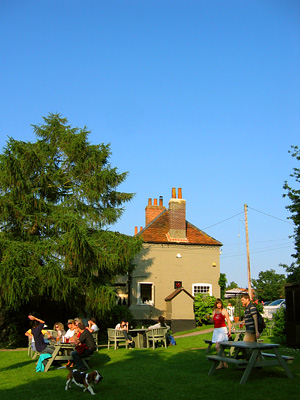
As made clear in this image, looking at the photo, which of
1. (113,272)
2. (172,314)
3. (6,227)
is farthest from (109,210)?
(172,314)

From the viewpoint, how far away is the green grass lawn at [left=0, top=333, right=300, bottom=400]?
7.84 m

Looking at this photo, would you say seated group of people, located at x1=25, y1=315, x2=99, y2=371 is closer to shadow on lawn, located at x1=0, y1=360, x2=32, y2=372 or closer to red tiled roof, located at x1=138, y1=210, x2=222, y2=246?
shadow on lawn, located at x1=0, y1=360, x2=32, y2=372

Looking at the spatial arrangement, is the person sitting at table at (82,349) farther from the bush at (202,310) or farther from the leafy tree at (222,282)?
the leafy tree at (222,282)

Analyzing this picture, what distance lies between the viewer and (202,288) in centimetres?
3052

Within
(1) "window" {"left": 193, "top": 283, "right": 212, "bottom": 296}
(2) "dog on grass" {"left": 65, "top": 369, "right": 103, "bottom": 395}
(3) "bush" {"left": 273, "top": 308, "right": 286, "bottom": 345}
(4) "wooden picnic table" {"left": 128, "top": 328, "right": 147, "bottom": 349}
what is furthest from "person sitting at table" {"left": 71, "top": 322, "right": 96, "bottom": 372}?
(1) "window" {"left": 193, "top": 283, "right": 212, "bottom": 296}

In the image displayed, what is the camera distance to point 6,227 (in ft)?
66.7

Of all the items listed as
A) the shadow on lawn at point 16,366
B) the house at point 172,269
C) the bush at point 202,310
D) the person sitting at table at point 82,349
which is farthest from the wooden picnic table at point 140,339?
the bush at point 202,310

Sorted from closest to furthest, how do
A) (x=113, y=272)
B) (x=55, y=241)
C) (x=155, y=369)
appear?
(x=155, y=369)
(x=55, y=241)
(x=113, y=272)

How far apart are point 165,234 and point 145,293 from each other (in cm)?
428

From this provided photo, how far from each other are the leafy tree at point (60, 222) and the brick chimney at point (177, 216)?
8.13 metres

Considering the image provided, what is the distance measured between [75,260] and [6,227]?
13.3 ft

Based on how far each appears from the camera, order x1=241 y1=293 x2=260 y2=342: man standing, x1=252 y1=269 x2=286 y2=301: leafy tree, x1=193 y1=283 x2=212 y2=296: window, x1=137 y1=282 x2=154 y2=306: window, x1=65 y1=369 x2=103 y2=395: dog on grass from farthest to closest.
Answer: x1=252 y1=269 x2=286 y2=301: leafy tree → x1=193 y1=283 x2=212 y2=296: window → x1=137 y1=282 x2=154 y2=306: window → x1=241 y1=293 x2=260 y2=342: man standing → x1=65 y1=369 x2=103 y2=395: dog on grass

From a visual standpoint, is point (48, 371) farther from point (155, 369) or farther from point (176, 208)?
point (176, 208)

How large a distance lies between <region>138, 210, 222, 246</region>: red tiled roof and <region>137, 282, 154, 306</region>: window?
292 cm
